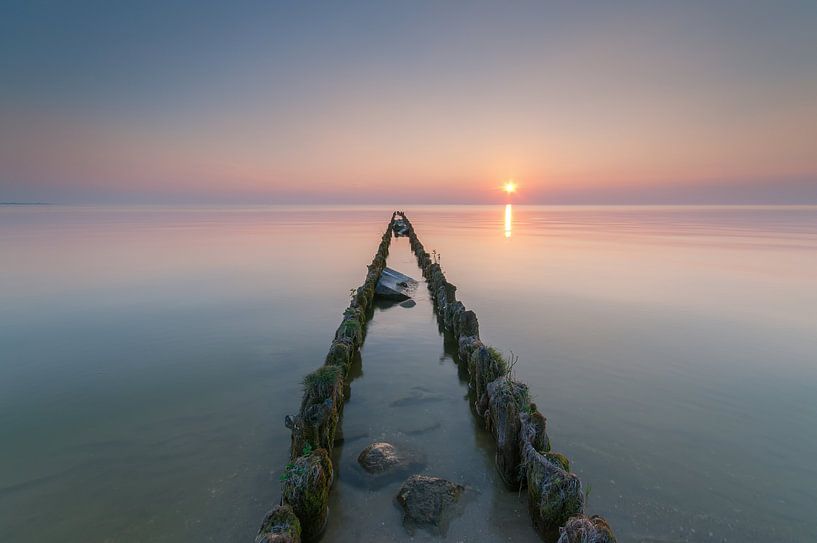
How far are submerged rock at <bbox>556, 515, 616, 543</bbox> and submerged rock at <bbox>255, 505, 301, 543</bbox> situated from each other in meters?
3.40

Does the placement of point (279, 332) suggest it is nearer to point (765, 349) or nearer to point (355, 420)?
point (355, 420)

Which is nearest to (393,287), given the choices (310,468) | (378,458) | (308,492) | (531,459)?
(378,458)

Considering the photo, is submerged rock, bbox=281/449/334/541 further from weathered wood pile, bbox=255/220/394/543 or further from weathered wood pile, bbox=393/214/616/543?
weathered wood pile, bbox=393/214/616/543

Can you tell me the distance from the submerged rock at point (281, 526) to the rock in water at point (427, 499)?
72.9 inches

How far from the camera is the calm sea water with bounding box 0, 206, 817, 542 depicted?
6582mm

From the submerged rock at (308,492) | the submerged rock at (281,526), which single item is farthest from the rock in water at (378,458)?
the submerged rock at (281,526)

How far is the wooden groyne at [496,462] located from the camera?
5219mm

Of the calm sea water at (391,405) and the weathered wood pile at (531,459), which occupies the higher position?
the weathered wood pile at (531,459)

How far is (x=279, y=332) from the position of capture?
51.2 feet

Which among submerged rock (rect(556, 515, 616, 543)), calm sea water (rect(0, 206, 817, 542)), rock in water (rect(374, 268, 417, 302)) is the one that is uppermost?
submerged rock (rect(556, 515, 616, 543))

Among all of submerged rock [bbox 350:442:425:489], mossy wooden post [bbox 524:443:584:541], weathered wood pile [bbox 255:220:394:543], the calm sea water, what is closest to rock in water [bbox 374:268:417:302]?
the calm sea water

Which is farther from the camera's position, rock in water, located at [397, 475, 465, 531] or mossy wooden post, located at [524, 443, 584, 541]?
rock in water, located at [397, 475, 465, 531]

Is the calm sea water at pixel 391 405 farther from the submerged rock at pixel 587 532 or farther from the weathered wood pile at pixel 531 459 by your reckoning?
the submerged rock at pixel 587 532

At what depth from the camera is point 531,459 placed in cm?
630
